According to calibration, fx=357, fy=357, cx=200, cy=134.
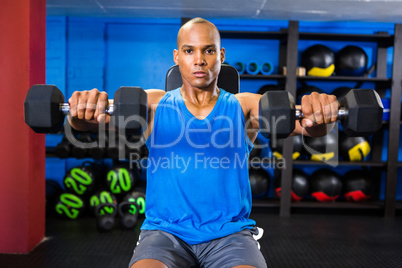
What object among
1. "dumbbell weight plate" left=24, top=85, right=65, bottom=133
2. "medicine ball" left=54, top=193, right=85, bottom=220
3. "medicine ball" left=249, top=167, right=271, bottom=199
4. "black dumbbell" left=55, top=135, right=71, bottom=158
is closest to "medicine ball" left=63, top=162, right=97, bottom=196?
"medicine ball" left=54, top=193, right=85, bottom=220

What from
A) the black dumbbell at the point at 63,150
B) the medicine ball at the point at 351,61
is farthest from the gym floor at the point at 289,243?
the medicine ball at the point at 351,61

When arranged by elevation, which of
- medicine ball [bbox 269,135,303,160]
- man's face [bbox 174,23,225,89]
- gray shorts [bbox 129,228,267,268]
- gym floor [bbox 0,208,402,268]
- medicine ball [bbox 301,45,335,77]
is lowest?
gym floor [bbox 0,208,402,268]

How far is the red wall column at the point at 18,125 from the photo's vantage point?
2402mm

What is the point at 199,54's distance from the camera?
4.20 ft

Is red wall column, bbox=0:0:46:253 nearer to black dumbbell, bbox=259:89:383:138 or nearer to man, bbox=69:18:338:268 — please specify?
man, bbox=69:18:338:268

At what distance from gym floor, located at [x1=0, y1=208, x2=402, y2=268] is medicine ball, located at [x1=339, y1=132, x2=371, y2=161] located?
654 millimetres

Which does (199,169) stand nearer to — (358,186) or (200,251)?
(200,251)

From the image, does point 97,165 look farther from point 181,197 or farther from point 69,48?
point 181,197

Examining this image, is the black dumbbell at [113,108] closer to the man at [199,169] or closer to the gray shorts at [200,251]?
the man at [199,169]

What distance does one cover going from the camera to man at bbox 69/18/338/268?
114 centimetres

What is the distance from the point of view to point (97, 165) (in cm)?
375

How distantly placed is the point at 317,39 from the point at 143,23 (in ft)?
6.38

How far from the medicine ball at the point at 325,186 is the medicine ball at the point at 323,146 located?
0.59 ft

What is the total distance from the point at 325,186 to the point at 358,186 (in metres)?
0.38
